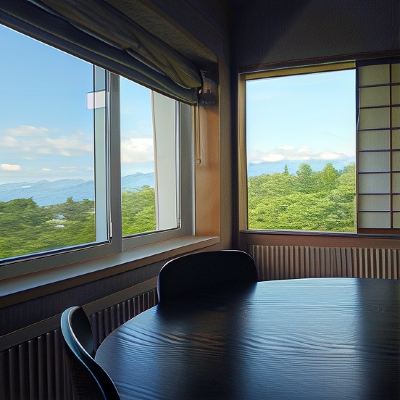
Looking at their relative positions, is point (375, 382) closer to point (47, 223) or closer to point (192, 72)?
point (47, 223)

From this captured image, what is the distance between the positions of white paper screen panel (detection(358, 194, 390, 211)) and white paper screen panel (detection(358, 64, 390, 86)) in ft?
2.70

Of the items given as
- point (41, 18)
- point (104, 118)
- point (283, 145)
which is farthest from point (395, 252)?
point (41, 18)

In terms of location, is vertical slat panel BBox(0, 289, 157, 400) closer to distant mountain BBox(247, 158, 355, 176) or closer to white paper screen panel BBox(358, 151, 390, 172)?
distant mountain BBox(247, 158, 355, 176)

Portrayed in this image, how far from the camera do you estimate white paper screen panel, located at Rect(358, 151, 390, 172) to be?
3039 millimetres

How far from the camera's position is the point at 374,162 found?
3061 mm

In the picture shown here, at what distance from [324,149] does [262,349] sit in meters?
2.49

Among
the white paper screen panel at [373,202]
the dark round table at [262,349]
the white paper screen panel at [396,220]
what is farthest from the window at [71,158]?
the white paper screen panel at [396,220]

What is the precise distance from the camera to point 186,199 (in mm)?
3107

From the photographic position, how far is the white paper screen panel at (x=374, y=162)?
9.97ft

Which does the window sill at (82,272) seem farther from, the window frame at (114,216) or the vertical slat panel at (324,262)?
the vertical slat panel at (324,262)

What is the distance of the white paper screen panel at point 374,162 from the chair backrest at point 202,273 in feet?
5.84

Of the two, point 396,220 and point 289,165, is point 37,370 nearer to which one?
point 289,165

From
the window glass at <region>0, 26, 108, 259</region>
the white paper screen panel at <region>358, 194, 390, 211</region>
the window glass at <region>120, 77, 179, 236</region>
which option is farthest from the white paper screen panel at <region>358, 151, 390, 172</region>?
the window glass at <region>0, 26, 108, 259</region>

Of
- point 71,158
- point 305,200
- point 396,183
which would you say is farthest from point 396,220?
point 71,158
